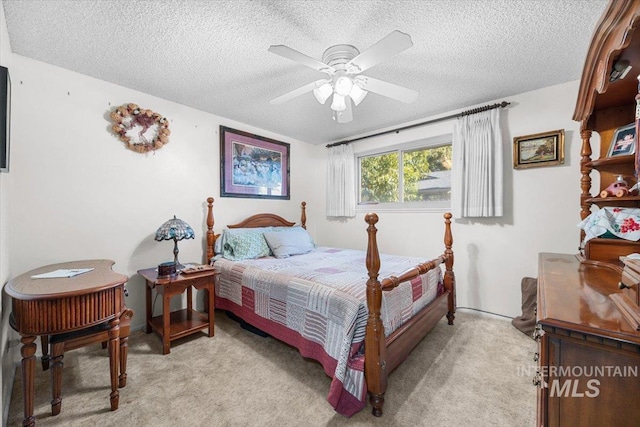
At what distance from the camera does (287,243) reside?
10.4 ft

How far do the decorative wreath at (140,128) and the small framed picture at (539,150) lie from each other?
3721mm

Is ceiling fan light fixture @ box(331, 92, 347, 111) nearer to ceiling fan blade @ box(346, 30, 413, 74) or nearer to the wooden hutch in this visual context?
ceiling fan blade @ box(346, 30, 413, 74)

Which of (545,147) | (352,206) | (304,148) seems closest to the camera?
(545,147)

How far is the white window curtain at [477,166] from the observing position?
9.00ft

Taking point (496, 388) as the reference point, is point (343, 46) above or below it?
above

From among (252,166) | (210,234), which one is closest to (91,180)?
(210,234)

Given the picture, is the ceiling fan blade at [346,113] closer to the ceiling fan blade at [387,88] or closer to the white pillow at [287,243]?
the ceiling fan blade at [387,88]

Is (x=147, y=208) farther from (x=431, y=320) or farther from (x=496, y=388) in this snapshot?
(x=496, y=388)

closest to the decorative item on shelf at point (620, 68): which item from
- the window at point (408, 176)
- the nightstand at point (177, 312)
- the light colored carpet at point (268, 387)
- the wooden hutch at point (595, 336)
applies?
the wooden hutch at point (595, 336)

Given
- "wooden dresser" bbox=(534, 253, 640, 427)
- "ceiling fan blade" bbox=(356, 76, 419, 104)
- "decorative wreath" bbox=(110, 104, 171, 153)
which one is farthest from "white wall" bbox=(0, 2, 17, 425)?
"wooden dresser" bbox=(534, 253, 640, 427)

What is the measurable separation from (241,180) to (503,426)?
11.0 ft

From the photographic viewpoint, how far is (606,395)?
2.31 feet

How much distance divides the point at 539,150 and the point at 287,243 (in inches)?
112

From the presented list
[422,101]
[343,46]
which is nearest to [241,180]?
[343,46]
